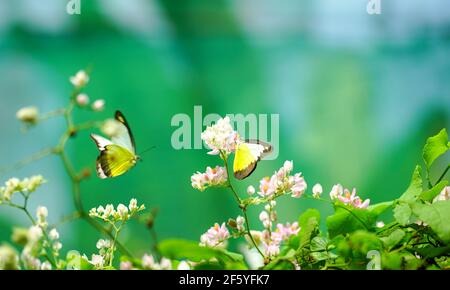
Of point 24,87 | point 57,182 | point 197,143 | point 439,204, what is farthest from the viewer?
point 24,87

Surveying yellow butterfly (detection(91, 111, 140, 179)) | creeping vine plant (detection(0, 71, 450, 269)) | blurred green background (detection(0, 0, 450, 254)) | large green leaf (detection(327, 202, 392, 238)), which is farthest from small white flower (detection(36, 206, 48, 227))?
blurred green background (detection(0, 0, 450, 254))

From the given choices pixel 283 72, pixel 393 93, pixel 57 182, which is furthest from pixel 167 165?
pixel 393 93

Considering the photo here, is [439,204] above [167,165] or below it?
below

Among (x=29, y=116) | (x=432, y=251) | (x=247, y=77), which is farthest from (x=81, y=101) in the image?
(x=247, y=77)

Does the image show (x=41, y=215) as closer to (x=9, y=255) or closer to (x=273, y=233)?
(x=9, y=255)

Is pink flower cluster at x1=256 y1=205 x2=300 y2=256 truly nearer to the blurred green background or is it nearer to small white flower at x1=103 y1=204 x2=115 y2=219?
small white flower at x1=103 y1=204 x2=115 y2=219

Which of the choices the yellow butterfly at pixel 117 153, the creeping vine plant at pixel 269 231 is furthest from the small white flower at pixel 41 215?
the yellow butterfly at pixel 117 153

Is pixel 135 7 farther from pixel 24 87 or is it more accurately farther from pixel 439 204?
Answer: pixel 439 204
